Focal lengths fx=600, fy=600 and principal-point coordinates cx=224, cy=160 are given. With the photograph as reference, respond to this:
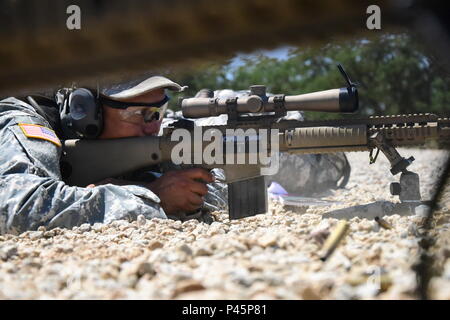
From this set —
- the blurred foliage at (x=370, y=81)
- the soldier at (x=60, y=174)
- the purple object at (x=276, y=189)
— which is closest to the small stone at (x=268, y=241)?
the soldier at (x=60, y=174)

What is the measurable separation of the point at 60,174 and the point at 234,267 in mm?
1886

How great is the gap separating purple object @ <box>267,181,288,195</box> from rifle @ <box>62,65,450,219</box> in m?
1.55

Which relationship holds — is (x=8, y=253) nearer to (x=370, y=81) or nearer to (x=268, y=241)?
(x=268, y=241)

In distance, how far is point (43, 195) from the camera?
261cm

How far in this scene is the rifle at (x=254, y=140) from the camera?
3166 millimetres

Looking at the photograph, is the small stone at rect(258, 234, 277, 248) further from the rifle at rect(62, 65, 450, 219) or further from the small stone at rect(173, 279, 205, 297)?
the rifle at rect(62, 65, 450, 219)

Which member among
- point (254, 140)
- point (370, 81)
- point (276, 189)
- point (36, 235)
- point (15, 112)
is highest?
point (370, 81)

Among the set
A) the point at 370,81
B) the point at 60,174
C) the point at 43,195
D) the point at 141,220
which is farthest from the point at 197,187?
the point at 370,81

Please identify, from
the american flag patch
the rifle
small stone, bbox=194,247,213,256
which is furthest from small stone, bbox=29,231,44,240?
small stone, bbox=194,247,213,256

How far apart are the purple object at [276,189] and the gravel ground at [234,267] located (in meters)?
2.75

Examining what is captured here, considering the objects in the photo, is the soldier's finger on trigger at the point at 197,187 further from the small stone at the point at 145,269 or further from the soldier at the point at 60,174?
the small stone at the point at 145,269

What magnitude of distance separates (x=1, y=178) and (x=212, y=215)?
3.88 feet
